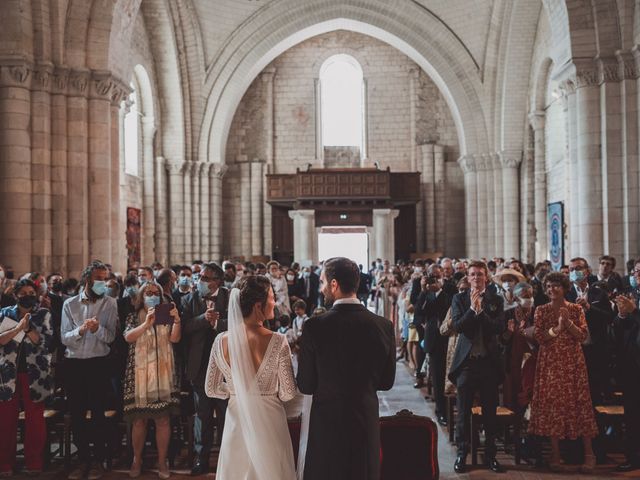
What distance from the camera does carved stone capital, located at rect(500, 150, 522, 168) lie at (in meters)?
23.6

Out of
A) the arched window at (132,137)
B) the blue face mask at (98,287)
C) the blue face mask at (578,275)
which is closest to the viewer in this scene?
the blue face mask at (98,287)

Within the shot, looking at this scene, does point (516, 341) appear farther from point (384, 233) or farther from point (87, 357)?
point (384, 233)

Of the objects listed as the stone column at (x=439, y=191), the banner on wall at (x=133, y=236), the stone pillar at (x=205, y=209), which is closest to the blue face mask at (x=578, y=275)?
the banner on wall at (x=133, y=236)

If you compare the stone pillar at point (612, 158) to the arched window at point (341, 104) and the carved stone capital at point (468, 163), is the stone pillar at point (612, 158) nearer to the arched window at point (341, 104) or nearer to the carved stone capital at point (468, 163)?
the carved stone capital at point (468, 163)

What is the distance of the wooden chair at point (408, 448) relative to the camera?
4.22m

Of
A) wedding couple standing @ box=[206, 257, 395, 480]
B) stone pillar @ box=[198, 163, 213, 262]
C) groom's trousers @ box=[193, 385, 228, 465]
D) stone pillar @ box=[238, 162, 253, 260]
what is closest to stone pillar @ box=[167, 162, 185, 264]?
stone pillar @ box=[198, 163, 213, 262]

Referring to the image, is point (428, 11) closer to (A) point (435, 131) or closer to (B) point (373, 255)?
(A) point (435, 131)

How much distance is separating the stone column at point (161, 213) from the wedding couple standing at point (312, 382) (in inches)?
782

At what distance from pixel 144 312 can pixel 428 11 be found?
20.8 metres

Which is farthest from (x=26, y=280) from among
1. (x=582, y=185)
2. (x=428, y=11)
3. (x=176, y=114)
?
(x=428, y=11)

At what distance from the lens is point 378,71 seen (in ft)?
88.7

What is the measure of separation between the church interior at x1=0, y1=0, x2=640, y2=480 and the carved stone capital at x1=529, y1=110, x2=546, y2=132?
50 millimetres

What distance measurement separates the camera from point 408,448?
426 centimetres

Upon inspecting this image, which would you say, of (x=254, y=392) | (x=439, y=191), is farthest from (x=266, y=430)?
(x=439, y=191)
